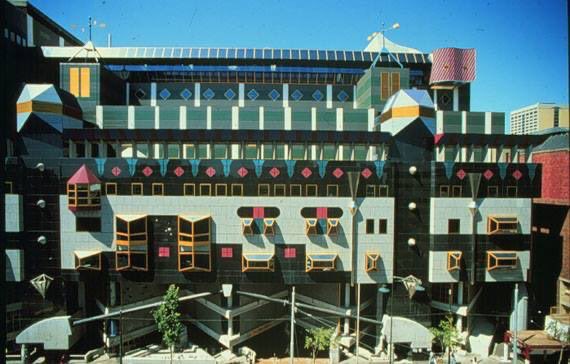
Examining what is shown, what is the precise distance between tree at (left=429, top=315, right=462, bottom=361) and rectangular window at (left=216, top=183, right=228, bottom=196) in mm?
23332

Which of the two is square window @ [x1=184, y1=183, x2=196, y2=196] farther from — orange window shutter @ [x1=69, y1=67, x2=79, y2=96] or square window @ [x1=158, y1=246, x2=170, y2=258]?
orange window shutter @ [x1=69, y1=67, x2=79, y2=96]

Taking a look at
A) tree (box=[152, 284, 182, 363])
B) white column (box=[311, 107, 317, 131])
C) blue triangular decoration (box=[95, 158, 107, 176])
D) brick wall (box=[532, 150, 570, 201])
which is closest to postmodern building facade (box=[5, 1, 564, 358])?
blue triangular decoration (box=[95, 158, 107, 176])

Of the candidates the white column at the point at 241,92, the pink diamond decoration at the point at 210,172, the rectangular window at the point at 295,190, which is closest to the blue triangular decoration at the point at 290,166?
the rectangular window at the point at 295,190

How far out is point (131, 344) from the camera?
103ft

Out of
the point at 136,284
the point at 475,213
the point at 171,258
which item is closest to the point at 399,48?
the point at 475,213

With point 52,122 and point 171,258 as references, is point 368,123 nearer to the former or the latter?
point 171,258

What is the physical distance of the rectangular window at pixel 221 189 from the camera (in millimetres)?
29391

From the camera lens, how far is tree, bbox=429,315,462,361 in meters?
28.6

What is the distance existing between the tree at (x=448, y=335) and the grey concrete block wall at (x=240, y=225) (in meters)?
7.17

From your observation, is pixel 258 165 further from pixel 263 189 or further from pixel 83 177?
pixel 83 177

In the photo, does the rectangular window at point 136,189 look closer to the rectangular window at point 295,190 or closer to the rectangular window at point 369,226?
the rectangular window at point 295,190

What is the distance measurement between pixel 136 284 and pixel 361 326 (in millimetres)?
23390

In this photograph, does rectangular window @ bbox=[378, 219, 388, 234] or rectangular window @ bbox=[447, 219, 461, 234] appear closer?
rectangular window @ bbox=[378, 219, 388, 234]

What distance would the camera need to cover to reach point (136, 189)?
29234 millimetres
